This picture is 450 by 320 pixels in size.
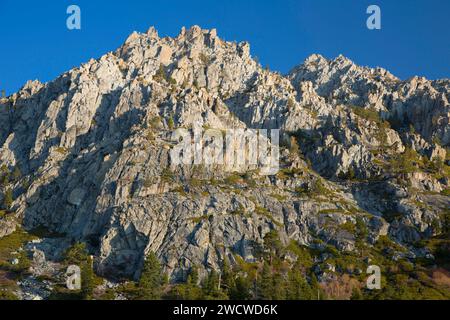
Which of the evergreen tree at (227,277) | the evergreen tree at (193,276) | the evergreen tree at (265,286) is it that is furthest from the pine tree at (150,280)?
the evergreen tree at (265,286)

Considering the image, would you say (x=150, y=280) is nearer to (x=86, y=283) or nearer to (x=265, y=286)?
(x=86, y=283)

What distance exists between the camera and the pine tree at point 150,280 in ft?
383

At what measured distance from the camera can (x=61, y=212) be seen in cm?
17775

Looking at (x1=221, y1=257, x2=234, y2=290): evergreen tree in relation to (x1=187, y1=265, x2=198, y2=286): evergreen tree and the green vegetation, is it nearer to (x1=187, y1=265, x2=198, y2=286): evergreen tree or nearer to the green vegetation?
(x1=187, y1=265, x2=198, y2=286): evergreen tree

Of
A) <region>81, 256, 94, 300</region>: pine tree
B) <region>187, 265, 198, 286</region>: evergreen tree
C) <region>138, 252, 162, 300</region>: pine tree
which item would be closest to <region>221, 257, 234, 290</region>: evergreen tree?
<region>187, 265, 198, 286</region>: evergreen tree

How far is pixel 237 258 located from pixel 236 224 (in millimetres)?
13079

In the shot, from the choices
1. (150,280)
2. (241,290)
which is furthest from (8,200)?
(241,290)

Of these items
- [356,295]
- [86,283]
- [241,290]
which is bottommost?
[356,295]

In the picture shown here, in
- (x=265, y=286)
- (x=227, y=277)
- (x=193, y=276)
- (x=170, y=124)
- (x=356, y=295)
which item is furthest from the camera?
(x=170, y=124)

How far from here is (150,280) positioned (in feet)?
400

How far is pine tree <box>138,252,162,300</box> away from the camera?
116656 mm

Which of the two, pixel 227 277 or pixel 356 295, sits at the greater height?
pixel 227 277

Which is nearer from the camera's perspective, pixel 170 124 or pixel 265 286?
pixel 265 286
